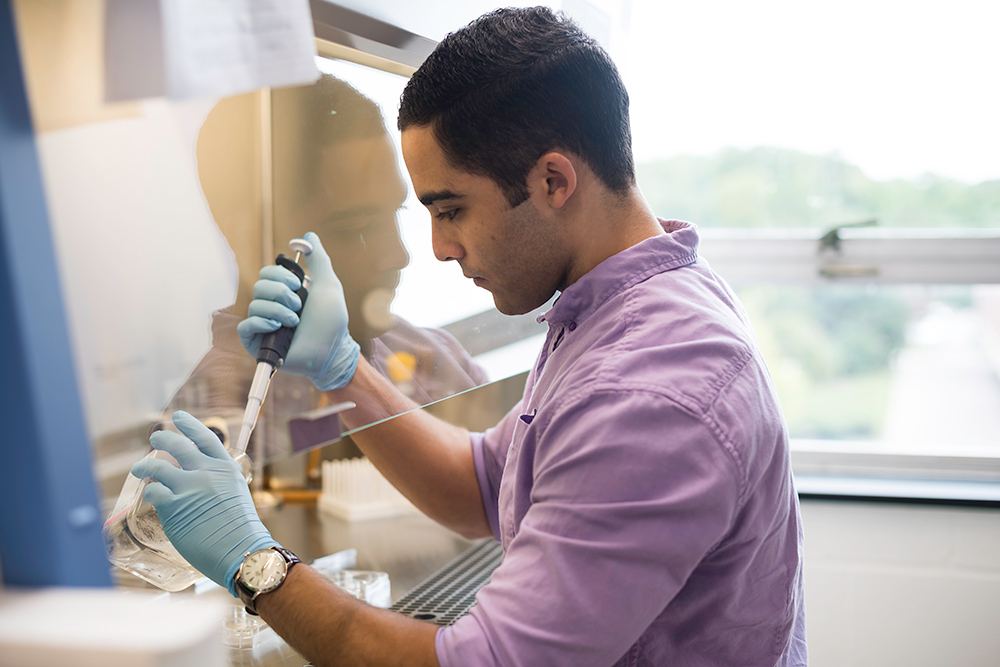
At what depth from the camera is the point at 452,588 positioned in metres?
1.27

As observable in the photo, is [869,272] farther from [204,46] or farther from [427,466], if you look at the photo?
[204,46]

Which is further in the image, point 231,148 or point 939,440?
point 939,440

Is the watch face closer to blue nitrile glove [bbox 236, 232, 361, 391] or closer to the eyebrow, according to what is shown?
blue nitrile glove [bbox 236, 232, 361, 391]

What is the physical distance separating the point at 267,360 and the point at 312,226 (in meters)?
0.20

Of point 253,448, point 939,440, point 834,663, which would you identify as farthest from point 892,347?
point 253,448

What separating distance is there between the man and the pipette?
0.02 metres

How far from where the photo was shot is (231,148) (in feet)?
3.40

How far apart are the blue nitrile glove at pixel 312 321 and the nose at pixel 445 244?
0.15 meters

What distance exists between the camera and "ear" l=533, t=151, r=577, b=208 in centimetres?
93

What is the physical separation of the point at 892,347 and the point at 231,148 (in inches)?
70.9

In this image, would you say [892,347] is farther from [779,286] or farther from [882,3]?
[882,3]

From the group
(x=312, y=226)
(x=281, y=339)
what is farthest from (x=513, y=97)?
(x=281, y=339)

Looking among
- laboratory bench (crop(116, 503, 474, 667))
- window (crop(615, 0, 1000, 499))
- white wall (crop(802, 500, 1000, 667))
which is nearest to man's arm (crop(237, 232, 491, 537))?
laboratory bench (crop(116, 503, 474, 667))

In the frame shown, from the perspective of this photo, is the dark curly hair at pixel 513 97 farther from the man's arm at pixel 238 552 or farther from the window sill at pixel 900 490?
the window sill at pixel 900 490
